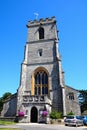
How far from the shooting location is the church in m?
31.2

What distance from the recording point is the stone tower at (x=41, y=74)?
31250mm

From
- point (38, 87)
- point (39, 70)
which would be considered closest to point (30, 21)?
point (39, 70)

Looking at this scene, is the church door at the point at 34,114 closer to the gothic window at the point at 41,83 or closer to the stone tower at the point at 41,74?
the stone tower at the point at 41,74

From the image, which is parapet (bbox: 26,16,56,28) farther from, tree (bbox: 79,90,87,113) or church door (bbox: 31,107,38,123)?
tree (bbox: 79,90,87,113)

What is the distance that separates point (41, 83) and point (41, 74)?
202 centimetres

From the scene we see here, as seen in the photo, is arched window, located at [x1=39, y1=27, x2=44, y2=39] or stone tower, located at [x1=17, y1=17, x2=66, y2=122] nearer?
stone tower, located at [x1=17, y1=17, x2=66, y2=122]

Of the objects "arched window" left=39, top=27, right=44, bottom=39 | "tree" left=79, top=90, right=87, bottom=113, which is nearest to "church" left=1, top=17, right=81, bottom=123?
"arched window" left=39, top=27, right=44, bottom=39

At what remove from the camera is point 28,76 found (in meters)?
37.6

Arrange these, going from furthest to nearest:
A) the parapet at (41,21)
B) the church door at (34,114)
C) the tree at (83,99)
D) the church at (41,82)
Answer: the tree at (83,99), the parapet at (41,21), the church at (41,82), the church door at (34,114)

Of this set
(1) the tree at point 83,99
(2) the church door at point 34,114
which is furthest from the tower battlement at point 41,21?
(1) the tree at point 83,99

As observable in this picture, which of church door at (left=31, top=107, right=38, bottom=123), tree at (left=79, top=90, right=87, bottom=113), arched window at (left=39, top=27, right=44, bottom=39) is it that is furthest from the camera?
tree at (left=79, top=90, right=87, bottom=113)

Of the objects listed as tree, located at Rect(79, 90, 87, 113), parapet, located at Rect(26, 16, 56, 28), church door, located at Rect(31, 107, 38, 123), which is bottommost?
church door, located at Rect(31, 107, 38, 123)

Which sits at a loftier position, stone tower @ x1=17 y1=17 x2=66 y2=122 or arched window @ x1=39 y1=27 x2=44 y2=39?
arched window @ x1=39 y1=27 x2=44 y2=39

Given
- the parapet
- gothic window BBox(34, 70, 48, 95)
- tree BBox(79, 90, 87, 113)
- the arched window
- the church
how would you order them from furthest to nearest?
tree BBox(79, 90, 87, 113), the parapet, the arched window, gothic window BBox(34, 70, 48, 95), the church
